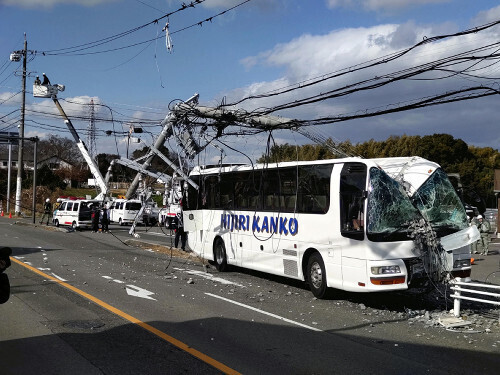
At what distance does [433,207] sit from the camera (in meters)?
11.1

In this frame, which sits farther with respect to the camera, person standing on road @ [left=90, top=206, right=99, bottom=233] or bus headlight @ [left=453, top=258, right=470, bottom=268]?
person standing on road @ [left=90, top=206, right=99, bottom=233]

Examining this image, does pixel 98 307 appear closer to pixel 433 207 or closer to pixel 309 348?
pixel 309 348

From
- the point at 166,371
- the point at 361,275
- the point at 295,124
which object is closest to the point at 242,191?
the point at 295,124

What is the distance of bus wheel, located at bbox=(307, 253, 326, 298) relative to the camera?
37.7 feet

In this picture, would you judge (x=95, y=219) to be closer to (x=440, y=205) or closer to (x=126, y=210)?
(x=126, y=210)

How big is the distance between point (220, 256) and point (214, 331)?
806 cm

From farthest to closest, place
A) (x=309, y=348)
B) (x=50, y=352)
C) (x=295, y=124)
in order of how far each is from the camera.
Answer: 1. (x=295, y=124)
2. (x=309, y=348)
3. (x=50, y=352)

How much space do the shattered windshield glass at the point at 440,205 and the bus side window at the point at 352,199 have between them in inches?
47.8

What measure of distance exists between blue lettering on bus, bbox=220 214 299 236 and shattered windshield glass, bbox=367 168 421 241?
254 cm

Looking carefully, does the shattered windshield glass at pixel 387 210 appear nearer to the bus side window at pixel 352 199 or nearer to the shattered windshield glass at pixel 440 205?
the bus side window at pixel 352 199

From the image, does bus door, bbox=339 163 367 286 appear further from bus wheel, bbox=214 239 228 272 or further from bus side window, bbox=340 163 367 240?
bus wheel, bbox=214 239 228 272

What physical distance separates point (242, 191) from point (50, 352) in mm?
8931

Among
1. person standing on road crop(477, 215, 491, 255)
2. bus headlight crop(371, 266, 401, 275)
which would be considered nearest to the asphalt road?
bus headlight crop(371, 266, 401, 275)

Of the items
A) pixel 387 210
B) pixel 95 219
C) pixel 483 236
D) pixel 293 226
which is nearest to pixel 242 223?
pixel 293 226
